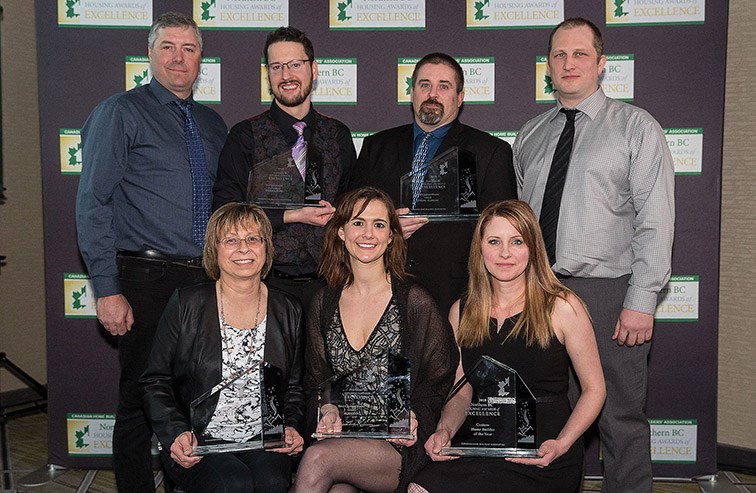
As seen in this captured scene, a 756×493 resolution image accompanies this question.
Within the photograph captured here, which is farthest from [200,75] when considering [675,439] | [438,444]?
[675,439]

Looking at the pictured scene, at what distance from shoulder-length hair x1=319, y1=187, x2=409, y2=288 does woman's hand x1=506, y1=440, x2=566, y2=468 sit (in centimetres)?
81

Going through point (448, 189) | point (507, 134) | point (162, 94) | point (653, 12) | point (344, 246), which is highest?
point (653, 12)

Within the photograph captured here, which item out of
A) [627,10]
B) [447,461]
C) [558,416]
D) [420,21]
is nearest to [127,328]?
[447,461]

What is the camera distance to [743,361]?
14.3 feet

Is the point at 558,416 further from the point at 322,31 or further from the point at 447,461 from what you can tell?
the point at 322,31

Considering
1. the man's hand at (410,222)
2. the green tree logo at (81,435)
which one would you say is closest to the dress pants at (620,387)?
the man's hand at (410,222)

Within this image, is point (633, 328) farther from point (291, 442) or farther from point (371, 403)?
point (291, 442)

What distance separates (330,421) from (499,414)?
54cm

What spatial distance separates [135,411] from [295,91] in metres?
1.61

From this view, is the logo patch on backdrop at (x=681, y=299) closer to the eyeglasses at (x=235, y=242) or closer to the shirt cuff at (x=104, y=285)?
the eyeglasses at (x=235, y=242)

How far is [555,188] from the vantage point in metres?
3.21

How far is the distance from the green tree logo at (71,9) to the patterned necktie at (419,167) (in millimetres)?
2174

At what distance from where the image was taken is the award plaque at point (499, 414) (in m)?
2.34

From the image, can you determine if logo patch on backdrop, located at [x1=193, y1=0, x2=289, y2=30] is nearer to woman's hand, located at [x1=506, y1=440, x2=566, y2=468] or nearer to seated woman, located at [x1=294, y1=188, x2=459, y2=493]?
seated woman, located at [x1=294, y1=188, x2=459, y2=493]
